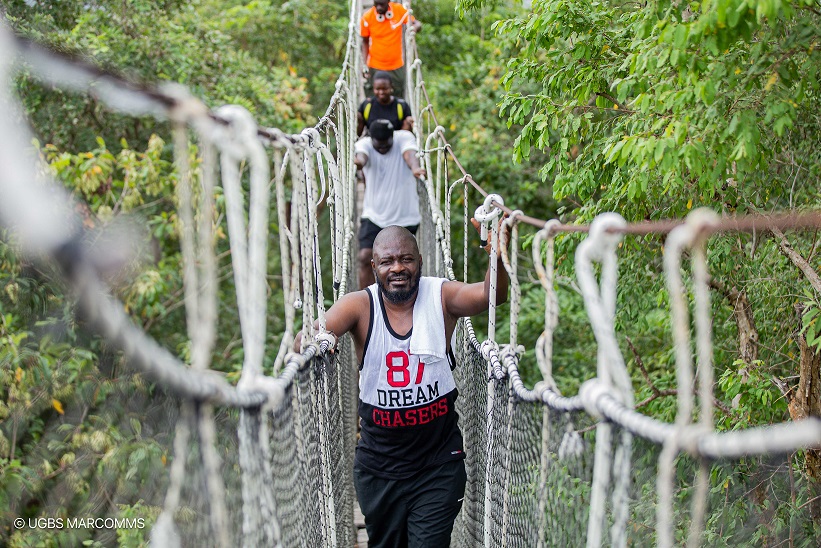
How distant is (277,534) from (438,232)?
6.96 ft

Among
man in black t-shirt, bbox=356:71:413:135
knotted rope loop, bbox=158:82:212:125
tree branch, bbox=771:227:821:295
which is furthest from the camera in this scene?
man in black t-shirt, bbox=356:71:413:135

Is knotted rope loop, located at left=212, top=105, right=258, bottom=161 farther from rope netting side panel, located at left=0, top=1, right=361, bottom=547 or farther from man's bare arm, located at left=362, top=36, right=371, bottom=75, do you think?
man's bare arm, located at left=362, top=36, right=371, bottom=75

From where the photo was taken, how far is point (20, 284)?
4.08 m

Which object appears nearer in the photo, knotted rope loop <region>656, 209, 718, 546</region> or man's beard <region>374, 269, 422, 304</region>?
knotted rope loop <region>656, 209, 718, 546</region>

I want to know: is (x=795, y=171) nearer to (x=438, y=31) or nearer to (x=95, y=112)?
(x=95, y=112)

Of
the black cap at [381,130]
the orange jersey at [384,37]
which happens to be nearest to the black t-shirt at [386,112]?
the black cap at [381,130]

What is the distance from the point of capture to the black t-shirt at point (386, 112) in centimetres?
446

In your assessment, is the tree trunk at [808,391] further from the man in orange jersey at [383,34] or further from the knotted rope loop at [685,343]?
the man in orange jersey at [383,34]

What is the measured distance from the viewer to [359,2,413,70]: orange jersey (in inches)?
211

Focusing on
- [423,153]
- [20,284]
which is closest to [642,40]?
[423,153]

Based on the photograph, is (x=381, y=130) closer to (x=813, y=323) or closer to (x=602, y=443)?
(x=813, y=323)

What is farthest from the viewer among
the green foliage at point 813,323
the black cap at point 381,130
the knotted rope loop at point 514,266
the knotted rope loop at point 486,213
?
the black cap at point 381,130

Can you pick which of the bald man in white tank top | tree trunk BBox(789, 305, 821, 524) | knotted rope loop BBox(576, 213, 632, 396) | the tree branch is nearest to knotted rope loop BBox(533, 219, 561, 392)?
knotted rope loop BBox(576, 213, 632, 396)

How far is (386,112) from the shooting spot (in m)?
4.48
